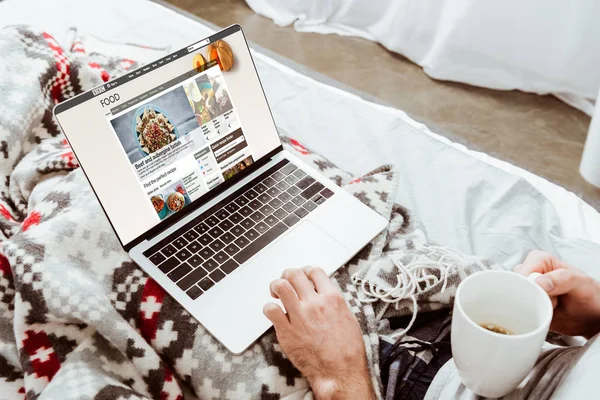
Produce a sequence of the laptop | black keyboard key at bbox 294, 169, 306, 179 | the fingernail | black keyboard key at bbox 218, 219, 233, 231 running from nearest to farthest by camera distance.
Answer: the fingernail
the laptop
black keyboard key at bbox 218, 219, 233, 231
black keyboard key at bbox 294, 169, 306, 179

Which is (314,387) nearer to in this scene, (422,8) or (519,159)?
(519,159)

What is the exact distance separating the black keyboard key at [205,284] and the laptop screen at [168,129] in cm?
13

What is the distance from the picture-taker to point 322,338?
2.44ft

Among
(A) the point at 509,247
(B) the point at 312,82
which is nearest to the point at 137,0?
(B) the point at 312,82

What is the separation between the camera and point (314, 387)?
73cm

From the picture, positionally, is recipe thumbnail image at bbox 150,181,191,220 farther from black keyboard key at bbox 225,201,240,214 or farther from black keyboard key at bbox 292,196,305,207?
black keyboard key at bbox 292,196,305,207

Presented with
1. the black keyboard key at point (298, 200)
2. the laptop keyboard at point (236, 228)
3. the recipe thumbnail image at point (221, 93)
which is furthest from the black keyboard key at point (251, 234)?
the recipe thumbnail image at point (221, 93)

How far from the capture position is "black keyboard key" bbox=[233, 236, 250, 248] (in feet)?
2.87

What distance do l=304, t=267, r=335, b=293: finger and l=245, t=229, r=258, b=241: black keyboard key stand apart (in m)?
0.12

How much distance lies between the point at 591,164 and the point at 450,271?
1.19 meters

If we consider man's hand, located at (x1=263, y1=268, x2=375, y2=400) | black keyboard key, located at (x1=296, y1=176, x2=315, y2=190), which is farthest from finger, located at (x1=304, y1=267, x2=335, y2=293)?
black keyboard key, located at (x1=296, y1=176, x2=315, y2=190)

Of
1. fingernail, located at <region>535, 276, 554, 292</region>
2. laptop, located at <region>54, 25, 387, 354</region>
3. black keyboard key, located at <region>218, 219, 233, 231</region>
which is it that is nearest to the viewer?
fingernail, located at <region>535, 276, 554, 292</region>

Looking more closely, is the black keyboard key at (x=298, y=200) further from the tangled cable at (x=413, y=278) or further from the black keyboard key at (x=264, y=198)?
the tangled cable at (x=413, y=278)

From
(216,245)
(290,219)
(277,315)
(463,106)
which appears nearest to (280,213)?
(290,219)
